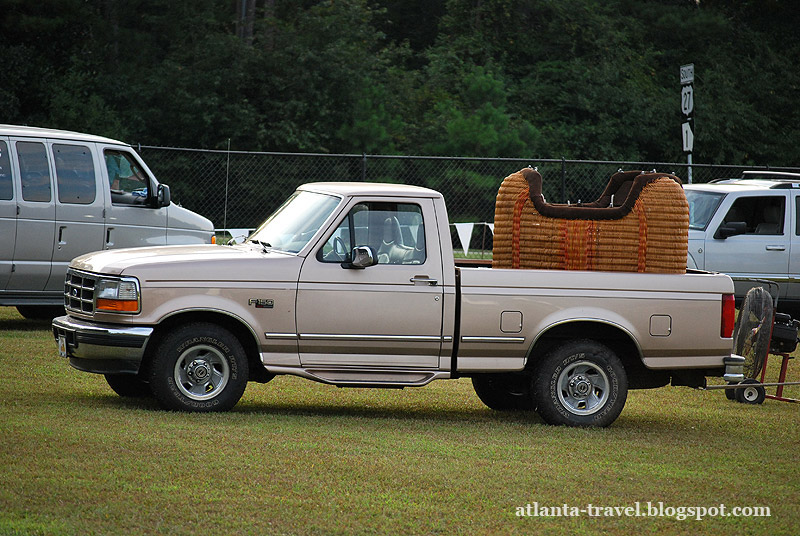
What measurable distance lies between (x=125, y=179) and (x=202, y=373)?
6.26 metres

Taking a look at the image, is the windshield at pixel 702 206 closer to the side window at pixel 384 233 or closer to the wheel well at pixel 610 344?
the wheel well at pixel 610 344

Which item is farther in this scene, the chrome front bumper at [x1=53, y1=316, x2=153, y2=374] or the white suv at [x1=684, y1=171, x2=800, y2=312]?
the white suv at [x1=684, y1=171, x2=800, y2=312]

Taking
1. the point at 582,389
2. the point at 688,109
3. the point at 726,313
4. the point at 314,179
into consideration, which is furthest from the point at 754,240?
the point at 314,179

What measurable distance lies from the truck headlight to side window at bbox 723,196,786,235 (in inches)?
426

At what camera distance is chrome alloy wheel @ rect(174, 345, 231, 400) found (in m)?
9.04

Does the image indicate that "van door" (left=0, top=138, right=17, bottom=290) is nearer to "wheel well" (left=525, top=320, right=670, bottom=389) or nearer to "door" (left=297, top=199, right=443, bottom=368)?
"door" (left=297, top=199, right=443, bottom=368)

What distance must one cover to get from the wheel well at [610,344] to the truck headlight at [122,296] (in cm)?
322

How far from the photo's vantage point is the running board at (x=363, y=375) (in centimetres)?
912

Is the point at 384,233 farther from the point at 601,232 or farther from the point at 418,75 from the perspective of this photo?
the point at 418,75

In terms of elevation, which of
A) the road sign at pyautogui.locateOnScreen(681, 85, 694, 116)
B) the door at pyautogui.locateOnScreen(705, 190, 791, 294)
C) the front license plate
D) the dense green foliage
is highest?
the dense green foliage

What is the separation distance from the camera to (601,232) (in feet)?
31.6

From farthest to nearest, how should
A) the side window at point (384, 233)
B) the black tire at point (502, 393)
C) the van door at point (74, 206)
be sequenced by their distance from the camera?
the van door at point (74, 206)
the black tire at point (502, 393)
the side window at point (384, 233)

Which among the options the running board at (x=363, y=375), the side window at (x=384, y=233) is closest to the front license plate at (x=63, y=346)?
the running board at (x=363, y=375)

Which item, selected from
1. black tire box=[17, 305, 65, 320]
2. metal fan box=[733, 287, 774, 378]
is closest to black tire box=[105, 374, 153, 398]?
metal fan box=[733, 287, 774, 378]
